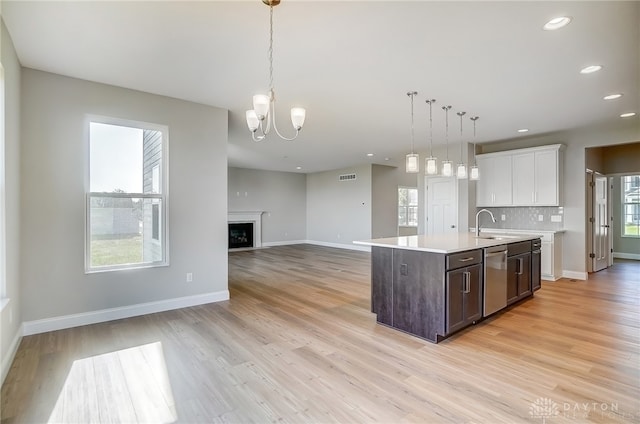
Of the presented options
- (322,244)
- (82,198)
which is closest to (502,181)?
(322,244)

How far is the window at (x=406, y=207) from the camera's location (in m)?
10.4

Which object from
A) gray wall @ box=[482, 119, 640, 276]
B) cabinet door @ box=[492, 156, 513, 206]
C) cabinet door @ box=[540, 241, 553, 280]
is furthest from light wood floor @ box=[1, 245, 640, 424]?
cabinet door @ box=[492, 156, 513, 206]

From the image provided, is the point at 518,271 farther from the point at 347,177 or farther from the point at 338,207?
the point at 338,207

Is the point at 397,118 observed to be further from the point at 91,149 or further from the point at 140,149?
the point at 91,149

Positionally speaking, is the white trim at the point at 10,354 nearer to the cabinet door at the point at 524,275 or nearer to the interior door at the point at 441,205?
the cabinet door at the point at 524,275

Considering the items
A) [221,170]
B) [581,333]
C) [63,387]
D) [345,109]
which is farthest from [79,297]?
[581,333]

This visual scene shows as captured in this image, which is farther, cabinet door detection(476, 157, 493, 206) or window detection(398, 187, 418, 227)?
window detection(398, 187, 418, 227)

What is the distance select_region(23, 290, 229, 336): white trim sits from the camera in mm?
3230

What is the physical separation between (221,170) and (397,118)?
2.79 meters

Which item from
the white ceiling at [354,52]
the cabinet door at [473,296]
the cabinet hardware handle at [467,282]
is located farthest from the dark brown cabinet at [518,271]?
the white ceiling at [354,52]

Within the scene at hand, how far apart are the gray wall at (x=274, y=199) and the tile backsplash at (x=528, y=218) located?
6500 millimetres

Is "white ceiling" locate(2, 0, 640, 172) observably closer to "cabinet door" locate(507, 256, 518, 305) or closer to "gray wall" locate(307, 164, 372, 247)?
"cabinet door" locate(507, 256, 518, 305)

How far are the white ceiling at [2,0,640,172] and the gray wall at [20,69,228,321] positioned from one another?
9.2 inches

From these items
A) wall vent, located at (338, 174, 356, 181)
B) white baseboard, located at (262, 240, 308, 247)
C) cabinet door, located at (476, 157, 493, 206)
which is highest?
wall vent, located at (338, 174, 356, 181)
